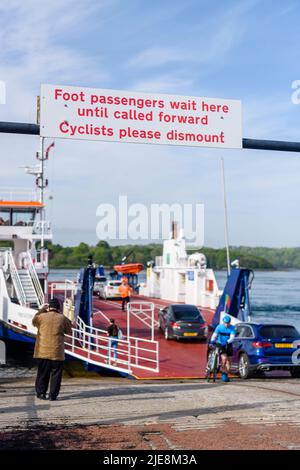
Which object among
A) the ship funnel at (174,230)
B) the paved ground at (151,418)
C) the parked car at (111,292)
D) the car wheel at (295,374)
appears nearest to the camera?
the paved ground at (151,418)

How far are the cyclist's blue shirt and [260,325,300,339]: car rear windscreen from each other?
121 centimetres

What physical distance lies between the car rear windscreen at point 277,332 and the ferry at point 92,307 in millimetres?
2049

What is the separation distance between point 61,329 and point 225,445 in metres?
3.92

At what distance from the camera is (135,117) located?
10102 millimetres

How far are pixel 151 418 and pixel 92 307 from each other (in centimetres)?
1214

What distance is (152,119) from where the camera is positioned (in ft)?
33.3

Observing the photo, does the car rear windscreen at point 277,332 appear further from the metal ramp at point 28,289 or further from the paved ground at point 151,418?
the metal ramp at point 28,289

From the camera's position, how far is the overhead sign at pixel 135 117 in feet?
32.4

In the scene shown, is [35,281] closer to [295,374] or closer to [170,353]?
[170,353]

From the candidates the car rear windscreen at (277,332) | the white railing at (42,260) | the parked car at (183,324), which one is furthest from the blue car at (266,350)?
the white railing at (42,260)

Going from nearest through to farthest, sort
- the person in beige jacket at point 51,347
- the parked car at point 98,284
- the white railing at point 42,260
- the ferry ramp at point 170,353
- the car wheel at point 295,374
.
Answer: the person in beige jacket at point 51,347 → the car wheel at point 295,374 → the ferry ramp at point 170,353 → the white railing at point 42,260 → the parked car at point 98,284

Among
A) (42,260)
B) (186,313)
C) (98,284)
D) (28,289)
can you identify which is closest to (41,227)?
(42,260)

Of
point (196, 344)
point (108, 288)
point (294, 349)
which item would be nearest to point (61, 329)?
point (294, 349)

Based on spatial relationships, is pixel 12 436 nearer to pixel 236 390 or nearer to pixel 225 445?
pixel 225 445
